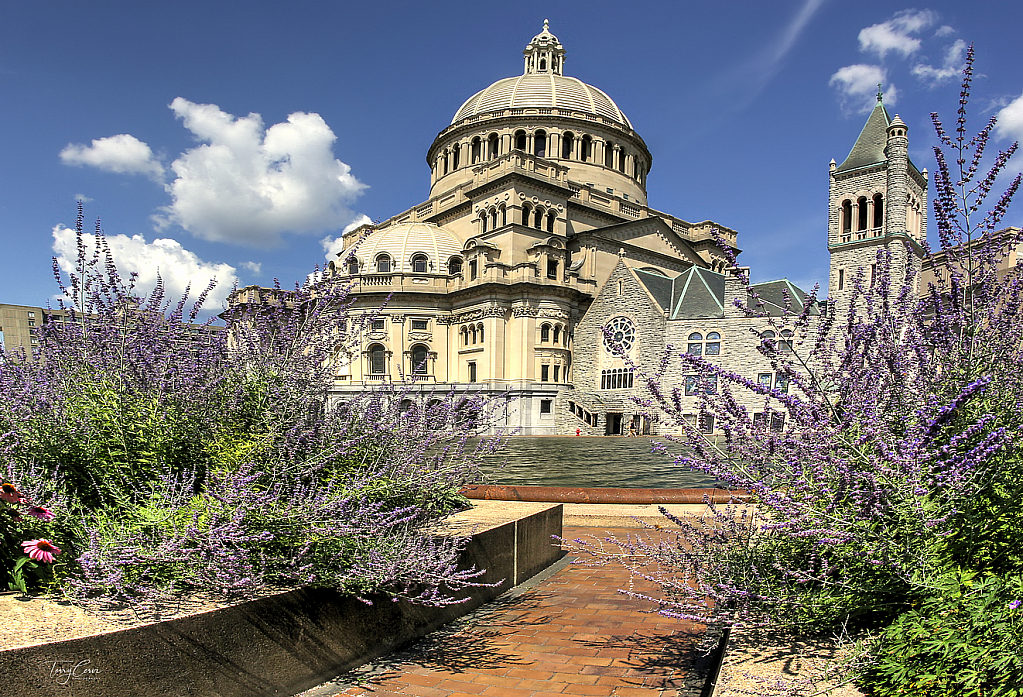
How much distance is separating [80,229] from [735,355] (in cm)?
3607

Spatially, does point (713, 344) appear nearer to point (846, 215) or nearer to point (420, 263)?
point (846, 215)

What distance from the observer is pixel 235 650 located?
3869 millimetres

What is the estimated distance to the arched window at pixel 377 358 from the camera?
5034 centimetres

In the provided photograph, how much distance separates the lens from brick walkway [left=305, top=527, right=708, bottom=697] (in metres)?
4.36

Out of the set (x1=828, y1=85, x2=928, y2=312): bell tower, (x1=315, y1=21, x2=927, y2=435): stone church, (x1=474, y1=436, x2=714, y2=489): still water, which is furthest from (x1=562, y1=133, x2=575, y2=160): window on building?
(x1=474, y1=436, x2=714, y2=489): still water

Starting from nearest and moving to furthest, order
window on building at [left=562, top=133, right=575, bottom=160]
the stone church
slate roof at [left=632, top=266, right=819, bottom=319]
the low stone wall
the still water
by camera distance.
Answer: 1. the low stone wall
2. the still water
3. the stone church
4. slate roof at [left=632, top=266, right=819, bottom=319]
5. window on building at [left=562, top=133, right=575, bottom=160]

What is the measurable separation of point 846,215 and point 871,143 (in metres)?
3.71

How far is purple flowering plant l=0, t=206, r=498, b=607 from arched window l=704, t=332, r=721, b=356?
33.8 metres

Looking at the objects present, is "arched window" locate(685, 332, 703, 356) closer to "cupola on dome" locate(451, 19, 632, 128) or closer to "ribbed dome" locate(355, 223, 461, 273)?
"ribbed dome" locate(355, 223, 461, 273)

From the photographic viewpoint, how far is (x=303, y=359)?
6.20 m

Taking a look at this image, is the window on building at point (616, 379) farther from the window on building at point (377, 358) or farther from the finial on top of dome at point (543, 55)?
the finial on top of dome at point (543, 55)


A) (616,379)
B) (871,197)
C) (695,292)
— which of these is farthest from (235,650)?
(616,379)

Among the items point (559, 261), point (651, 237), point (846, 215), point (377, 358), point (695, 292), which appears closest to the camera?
point (846, 215)

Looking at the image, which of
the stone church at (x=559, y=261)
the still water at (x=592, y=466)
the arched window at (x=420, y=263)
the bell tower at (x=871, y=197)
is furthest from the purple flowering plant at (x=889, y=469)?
the arched window at (x=420, y=263)
